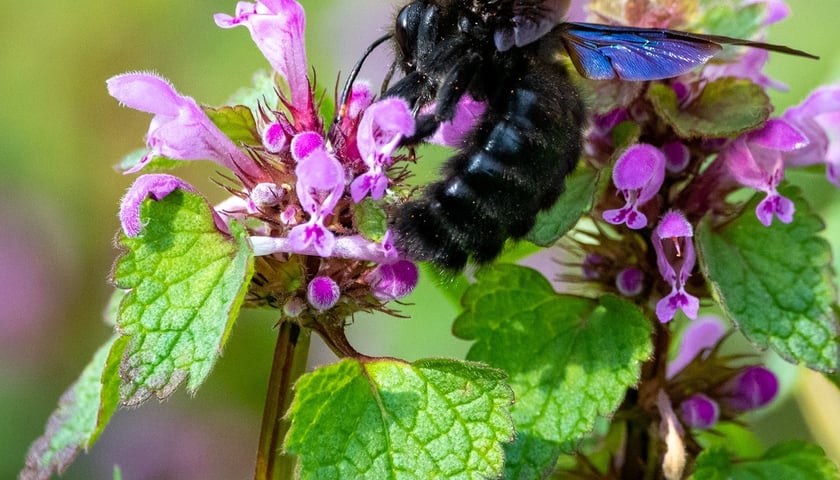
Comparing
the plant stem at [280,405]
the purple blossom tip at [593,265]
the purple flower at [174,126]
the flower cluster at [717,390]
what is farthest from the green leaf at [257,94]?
→ the flower cluster at [717,390]

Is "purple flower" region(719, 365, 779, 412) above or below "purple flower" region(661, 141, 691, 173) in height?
below

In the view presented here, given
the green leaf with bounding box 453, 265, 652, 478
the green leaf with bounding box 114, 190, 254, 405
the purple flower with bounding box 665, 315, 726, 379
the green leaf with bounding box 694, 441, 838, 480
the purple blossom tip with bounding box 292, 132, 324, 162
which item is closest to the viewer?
the green leaf with bounding box 114, 190, 254, 405

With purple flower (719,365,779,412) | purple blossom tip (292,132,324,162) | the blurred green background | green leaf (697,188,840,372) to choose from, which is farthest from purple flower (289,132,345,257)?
the blurred green background

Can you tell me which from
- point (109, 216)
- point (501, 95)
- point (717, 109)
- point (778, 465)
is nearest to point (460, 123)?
point (501, 95)

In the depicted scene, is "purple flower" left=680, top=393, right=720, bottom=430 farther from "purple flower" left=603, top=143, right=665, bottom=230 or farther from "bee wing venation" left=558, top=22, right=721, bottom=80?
"bee wing venation" left=558, top=22, right=721, bottom=80

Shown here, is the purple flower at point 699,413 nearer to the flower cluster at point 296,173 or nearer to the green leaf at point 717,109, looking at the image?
the green leaf at point 717,109

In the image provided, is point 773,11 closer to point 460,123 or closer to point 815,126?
point 815,126

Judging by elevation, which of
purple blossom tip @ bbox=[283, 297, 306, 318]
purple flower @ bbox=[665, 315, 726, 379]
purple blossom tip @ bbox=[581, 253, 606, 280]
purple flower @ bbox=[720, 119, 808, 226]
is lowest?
purple flower @ bbox=[665, 315, 726, 379]
